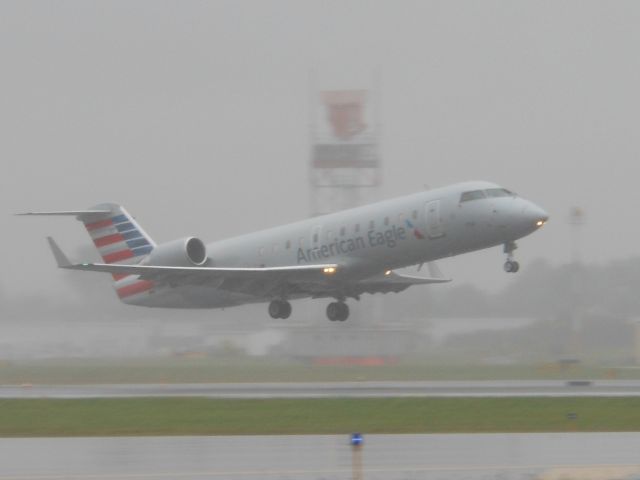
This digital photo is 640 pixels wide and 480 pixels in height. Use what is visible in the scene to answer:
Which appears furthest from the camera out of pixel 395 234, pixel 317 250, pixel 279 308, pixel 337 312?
pixel 337 312

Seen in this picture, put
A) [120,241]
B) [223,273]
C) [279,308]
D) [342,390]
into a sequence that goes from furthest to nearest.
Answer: [120,241], [279,308], [223,273], [342,390]

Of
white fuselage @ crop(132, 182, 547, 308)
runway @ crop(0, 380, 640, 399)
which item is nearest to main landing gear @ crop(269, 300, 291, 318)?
white fuselage @ crop(132, 182, 547, 308)

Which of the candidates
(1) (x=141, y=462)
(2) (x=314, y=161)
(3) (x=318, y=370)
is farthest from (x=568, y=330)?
(1) (x=141, y=462)

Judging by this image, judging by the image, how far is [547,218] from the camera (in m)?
30.3

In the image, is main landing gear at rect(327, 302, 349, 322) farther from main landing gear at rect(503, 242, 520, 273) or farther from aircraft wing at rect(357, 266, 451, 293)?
main landing gear at rect(503, 242, 520, 273)

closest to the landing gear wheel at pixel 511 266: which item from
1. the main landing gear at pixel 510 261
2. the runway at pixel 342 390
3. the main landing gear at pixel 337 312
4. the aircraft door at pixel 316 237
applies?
the main landing gear at pixel 510 261

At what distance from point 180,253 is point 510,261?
1092 centimetres

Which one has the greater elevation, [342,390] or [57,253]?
[57,253]

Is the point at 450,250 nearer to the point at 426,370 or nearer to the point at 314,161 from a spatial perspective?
the point at 426,370

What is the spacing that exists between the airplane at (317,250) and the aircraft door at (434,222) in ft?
0.09

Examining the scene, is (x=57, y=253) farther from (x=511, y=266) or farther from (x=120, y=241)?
(x=511, y=266)

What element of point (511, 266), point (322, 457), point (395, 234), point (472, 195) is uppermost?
point (472, 195)

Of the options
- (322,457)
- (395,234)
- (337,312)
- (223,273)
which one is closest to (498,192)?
(395,234)

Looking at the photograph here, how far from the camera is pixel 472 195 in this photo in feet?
102
